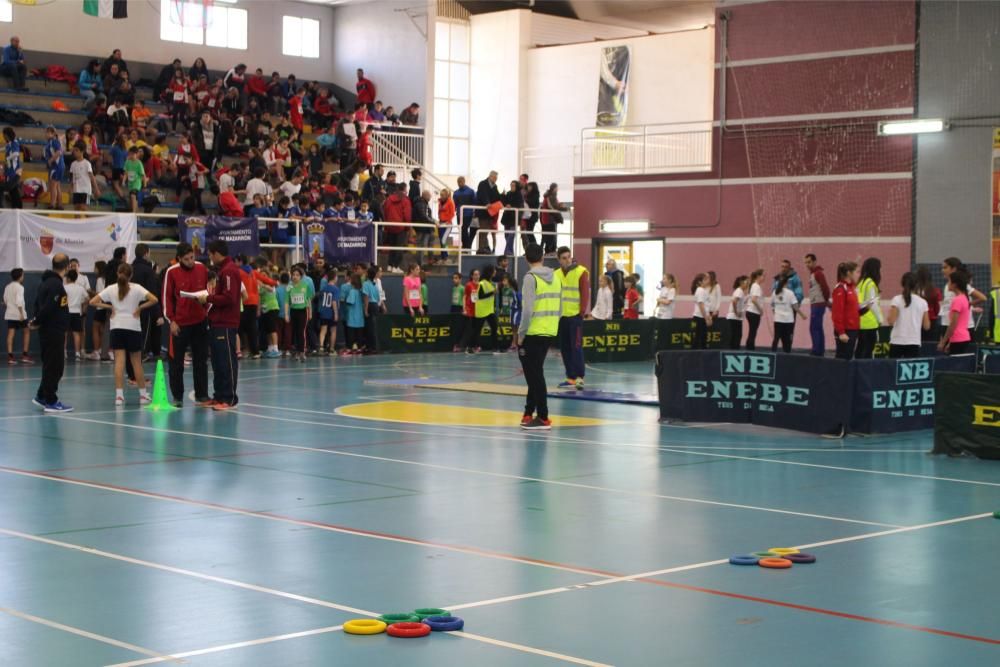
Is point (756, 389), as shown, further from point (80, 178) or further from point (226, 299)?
point (80, 178)

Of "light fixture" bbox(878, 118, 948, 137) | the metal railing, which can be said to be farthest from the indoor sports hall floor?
the metal railing

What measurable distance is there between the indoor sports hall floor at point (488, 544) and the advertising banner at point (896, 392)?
422 mm

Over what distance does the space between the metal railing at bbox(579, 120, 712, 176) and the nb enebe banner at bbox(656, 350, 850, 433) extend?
67.5 feet

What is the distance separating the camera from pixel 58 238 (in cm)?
2805

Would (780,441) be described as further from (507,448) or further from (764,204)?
(764,204)

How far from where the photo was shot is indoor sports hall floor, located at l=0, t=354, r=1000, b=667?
648 centimetres

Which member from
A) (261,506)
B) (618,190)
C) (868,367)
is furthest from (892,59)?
(261,506)

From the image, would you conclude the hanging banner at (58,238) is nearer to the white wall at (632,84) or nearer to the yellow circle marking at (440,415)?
the yellow circle marking at (440,415)

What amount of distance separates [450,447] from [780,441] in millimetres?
3831

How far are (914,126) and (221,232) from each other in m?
16.5

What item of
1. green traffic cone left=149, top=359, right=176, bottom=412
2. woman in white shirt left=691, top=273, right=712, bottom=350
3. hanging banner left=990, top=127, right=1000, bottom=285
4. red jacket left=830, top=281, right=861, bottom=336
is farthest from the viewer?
hanging banner left=990, top=127, right=1000, bottom=285

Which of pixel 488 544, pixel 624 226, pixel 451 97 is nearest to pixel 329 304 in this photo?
pixel 624 226

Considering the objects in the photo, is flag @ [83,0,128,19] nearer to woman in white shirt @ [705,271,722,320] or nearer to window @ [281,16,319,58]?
woman in white shirt @ [705,271,722,320]

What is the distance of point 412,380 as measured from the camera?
2300 centimetres
